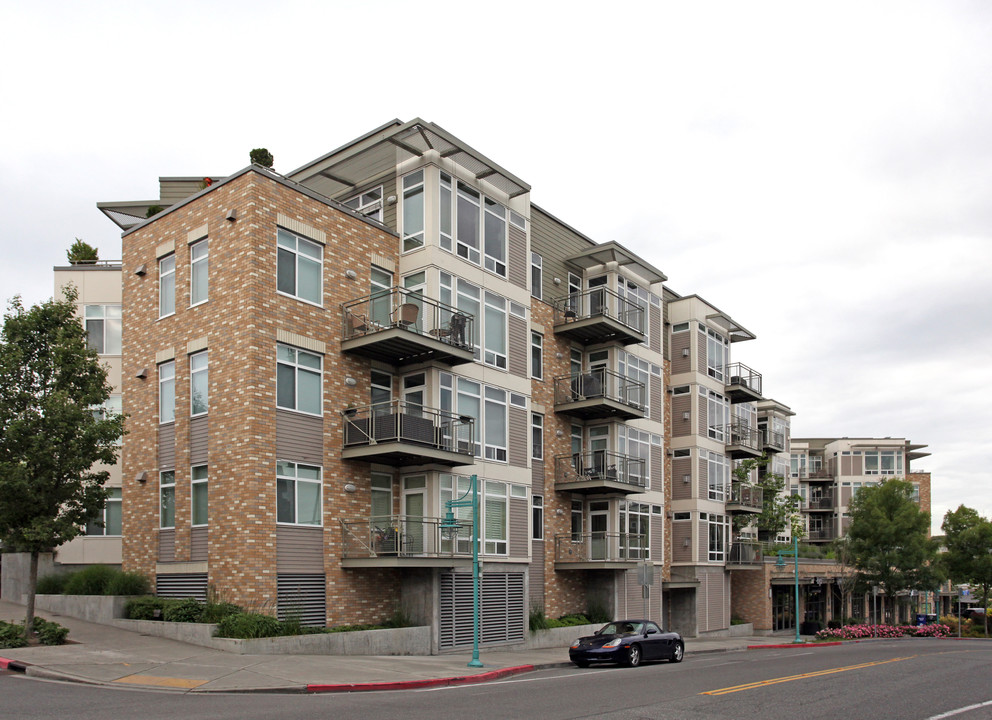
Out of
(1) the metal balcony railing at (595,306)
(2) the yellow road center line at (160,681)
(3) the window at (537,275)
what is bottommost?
(2) the yellow road center line at (160,681)

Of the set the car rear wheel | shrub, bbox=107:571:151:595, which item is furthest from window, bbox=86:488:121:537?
the car rear wheel

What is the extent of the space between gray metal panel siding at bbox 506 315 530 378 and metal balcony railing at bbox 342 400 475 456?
164 inches

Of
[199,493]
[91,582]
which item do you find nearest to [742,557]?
[199,493]

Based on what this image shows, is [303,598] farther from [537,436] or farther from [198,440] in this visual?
[537,436]

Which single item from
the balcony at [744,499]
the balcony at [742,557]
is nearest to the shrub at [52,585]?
the balcony at [742,557]

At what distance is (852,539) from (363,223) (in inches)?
1467

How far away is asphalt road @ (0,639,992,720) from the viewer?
44.2 feet

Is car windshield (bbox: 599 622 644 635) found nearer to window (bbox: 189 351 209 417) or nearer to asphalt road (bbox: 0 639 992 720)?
asphalt road (bbox: 0 639 992 720)

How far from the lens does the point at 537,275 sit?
3422cm

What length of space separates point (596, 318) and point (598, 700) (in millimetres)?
19734

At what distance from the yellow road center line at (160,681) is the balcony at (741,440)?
32.8 meters

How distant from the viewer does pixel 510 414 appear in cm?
3022

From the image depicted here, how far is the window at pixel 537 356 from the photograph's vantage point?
1318 inches

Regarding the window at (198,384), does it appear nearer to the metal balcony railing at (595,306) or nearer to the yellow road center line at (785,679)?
the metal balcony railing at (595,306)
